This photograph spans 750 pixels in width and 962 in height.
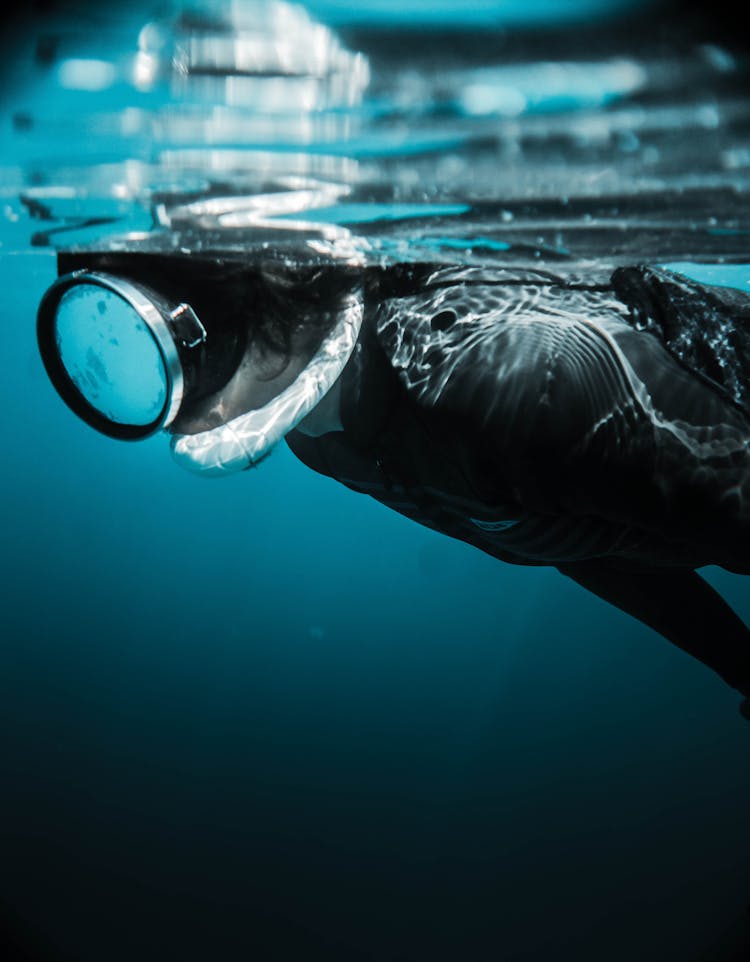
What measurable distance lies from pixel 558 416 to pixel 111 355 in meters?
1.72

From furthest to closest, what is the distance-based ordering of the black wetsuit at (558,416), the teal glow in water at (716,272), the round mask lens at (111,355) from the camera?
the teal glow in water at (716,272) < the round mask lens at (111,355) < the black wetsuit at (558,416)

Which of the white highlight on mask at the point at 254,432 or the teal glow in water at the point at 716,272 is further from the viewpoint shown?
the teal glow in water at the point at 716,272

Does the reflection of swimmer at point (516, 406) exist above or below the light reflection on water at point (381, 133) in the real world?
below

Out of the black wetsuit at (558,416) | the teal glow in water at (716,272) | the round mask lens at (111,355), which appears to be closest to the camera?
the black wetsuit at (558,416)

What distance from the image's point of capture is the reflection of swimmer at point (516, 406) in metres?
2.38

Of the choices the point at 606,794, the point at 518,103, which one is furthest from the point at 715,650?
the point at 606,794

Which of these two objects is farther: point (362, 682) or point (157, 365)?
point (362, 682)

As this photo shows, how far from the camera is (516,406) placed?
7.64 ft

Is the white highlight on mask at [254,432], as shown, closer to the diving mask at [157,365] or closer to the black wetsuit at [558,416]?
the diving mask at [157,365]

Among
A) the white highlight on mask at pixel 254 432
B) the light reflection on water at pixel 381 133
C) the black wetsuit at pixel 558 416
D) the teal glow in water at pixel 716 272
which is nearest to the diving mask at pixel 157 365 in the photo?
the white highlight on mask at pixel 254 432

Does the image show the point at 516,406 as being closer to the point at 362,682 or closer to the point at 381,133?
the point at 381,133

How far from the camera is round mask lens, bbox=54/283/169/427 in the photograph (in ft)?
8.29

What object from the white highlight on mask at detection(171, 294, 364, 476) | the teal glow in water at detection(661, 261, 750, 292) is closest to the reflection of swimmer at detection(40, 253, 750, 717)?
the white highlight on mask at detection(171, 294, 364, 476)

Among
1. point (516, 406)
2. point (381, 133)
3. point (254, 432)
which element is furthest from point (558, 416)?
point (381, 133)
